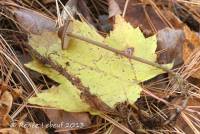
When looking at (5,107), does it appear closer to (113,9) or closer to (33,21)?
(33,21)

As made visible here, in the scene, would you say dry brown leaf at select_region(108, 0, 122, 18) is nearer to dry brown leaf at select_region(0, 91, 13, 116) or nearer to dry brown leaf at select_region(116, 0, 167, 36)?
dry brown leaf at select_region(116, 0, 167, 36)

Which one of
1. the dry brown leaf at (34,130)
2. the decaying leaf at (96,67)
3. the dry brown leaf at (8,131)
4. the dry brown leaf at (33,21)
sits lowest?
the dry brown leaf at (34,130)

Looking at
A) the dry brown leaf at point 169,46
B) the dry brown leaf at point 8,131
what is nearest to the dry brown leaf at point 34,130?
the dry brown leaf at point 8,131

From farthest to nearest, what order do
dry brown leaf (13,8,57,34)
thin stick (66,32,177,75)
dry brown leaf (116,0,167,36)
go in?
dry brown leaf (116,0,167,36) < dry brown leaf (13,8,57,34) < thin stick (66,32,177,75)

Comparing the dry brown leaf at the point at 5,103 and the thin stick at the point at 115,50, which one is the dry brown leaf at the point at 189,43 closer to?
the thin stick at the point at 115,50

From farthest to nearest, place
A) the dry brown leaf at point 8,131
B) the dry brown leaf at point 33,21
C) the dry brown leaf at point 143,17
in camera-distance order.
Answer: the dry brown leaf at point 143,17 → the dry brown leaf at point 33,21 → the dry brown leaf at point 8,131

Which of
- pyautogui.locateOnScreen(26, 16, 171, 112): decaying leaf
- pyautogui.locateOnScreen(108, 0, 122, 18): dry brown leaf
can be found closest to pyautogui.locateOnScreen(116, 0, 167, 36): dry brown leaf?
pyautogui.locateOnScreen(108, 0, 122, 18): dry brown leaf

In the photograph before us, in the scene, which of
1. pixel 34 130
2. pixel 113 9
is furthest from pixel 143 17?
pixel 34 130
